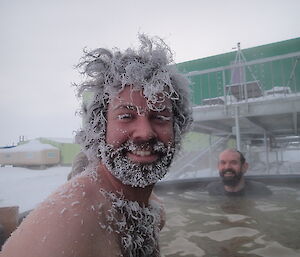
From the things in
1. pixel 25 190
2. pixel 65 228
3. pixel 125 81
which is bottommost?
pixel 25 190

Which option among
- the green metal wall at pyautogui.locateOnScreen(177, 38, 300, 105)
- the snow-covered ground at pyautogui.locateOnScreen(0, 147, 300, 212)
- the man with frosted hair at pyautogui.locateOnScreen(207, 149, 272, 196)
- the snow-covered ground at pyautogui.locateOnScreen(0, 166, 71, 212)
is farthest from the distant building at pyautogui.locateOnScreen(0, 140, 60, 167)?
the man with frosted hair at pyautogui.locateOnScreen(207, 149, 272, 196)

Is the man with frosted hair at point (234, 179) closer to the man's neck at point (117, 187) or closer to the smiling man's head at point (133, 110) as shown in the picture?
the smiling man's head at point (133, 110)

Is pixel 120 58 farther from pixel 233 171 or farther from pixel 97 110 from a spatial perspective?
pixel 233 171

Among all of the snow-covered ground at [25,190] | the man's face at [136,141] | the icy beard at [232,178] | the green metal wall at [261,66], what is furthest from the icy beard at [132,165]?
the green metal wall at [261,66]

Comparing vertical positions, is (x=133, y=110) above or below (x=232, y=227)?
above

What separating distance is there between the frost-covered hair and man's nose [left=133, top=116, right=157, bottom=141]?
81 mm

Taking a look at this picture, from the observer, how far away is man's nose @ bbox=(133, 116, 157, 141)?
139 cm

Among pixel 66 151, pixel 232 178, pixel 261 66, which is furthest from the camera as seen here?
pixel 66 151

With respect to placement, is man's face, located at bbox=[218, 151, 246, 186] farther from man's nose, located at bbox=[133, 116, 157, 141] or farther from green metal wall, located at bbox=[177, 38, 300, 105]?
green metal wall, located at bbox=[177, 38, 300, 105]

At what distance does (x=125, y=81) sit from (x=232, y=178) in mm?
4047

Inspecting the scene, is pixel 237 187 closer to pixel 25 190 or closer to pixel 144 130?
pixel 144 130

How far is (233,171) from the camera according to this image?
4.84 meters

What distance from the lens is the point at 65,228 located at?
1.03m

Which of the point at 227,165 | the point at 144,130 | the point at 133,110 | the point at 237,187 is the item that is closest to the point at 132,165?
the point at 144,130
